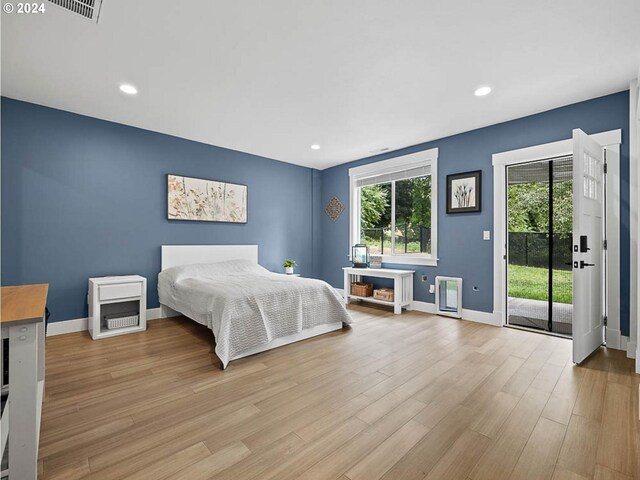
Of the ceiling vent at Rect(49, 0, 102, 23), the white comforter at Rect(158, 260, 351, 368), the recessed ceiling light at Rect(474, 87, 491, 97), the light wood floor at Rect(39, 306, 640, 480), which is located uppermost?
the ceiling vent at Rect(49, 0, 102, 23)

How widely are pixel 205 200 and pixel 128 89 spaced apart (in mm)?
1857

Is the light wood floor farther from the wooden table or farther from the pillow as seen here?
the pillow

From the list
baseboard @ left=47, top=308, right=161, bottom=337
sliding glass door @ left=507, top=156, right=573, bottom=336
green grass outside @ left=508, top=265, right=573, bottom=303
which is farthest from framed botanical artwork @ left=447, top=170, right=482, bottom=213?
baseboard @ left=47, top=308, right=161, bottom=337

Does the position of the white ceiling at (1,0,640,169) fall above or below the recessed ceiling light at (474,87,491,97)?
above

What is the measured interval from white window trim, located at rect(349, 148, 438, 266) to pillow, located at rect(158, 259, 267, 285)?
2.03 meters

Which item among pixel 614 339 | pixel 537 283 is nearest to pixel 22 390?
pixel 614 339

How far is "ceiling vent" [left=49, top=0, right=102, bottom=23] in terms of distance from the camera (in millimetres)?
1948

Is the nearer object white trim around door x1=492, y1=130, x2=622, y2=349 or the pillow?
white trim around door x1=492, y1=130, x2=622, y2=349

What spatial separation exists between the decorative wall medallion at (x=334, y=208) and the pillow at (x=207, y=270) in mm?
2030

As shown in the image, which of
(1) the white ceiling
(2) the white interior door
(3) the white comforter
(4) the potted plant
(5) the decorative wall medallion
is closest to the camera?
(1) the white ceiling

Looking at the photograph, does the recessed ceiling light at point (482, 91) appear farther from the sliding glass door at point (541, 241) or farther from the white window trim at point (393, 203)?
the white window trim at point (393, 203)

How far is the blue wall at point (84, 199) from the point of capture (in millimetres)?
3320

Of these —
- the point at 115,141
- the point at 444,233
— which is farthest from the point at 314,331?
the point at 115,141

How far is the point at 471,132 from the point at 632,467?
376 centimetres
